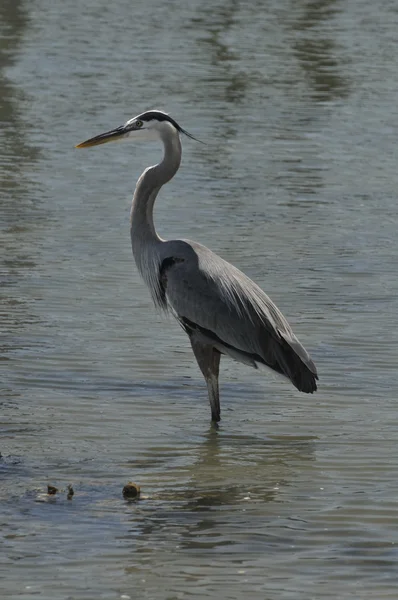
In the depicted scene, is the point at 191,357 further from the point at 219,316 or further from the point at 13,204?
the point at 13,204

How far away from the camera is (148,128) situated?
964 centimetres

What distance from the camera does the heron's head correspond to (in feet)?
31.4

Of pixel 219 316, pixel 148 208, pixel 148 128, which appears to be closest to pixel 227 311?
pixel 219 316

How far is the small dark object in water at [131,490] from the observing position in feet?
24.0

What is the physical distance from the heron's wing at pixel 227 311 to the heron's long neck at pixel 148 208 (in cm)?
29

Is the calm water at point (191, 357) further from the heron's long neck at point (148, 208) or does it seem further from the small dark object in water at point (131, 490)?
the heron's long neck at point (148, 208)

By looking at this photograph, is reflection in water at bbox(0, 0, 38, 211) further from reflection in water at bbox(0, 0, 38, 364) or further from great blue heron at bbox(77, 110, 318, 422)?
great blue heron at bbox(77, 110, 318, 422)

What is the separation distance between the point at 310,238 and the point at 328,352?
3647 mm

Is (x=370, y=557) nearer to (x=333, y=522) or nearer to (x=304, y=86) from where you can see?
(x=333, y=522)

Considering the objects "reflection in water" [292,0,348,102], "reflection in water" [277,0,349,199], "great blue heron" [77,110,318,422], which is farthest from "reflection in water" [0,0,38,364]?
"reflection in water" [292,0,348,102]

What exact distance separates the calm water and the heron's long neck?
0.82 metres

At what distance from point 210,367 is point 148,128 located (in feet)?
5.53

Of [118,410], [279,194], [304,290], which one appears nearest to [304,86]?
[279,194]

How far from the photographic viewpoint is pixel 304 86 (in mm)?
22984
